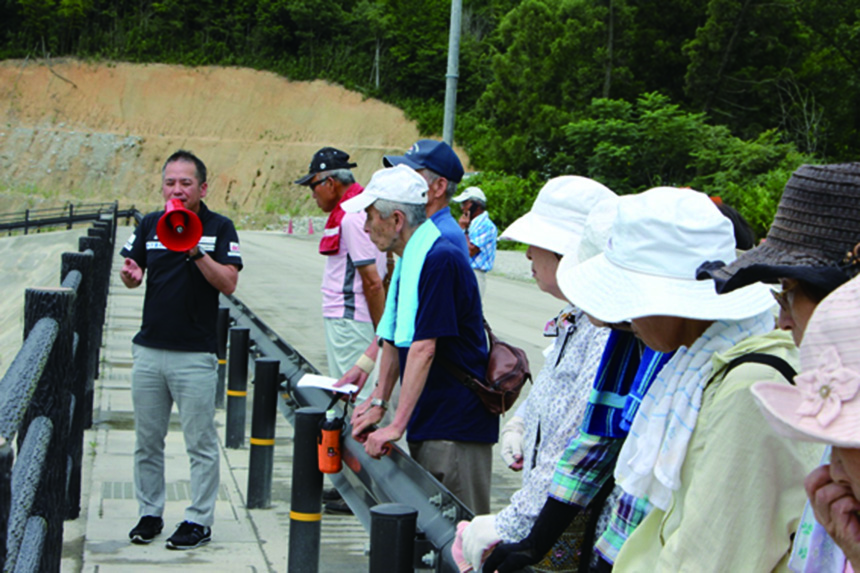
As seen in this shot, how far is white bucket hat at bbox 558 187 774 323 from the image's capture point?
2.39m

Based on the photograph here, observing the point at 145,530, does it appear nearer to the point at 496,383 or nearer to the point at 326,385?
the point at 326,385

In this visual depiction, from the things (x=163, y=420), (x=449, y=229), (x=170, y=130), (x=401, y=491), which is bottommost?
(x=163, y=420)

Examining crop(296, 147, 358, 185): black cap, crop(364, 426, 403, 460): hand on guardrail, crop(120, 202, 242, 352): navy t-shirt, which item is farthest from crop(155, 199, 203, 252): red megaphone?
crop(364, 426, 403, 460): hand on guardrail

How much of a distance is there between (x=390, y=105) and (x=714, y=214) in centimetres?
8419

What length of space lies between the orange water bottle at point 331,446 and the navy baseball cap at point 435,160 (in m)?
1.39

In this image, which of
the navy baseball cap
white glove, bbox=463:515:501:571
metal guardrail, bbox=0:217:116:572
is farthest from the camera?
the navy baseball cap

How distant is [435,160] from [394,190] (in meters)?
0.66

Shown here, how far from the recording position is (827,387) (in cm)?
144

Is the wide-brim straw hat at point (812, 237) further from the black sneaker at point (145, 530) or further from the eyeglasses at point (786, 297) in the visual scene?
the black sneaker at point (145, 530)

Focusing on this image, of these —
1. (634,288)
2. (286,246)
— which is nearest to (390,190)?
(634,288)

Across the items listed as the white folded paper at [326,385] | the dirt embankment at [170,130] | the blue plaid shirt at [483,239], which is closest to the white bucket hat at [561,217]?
the white folded paper at [326,385]

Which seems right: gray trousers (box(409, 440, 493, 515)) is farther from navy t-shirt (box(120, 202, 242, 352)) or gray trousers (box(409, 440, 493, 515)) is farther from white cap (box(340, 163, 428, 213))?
navy t-shirt (box(120, 202, 242, 352))

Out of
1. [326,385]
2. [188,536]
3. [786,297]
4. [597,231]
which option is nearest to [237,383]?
[188,536]

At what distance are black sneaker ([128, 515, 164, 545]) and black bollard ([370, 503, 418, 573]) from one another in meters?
2.71
